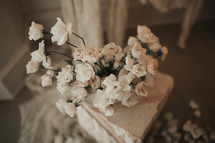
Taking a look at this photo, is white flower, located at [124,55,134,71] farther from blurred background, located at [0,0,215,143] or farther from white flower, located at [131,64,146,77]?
blurred background, located at [0,0,215,143]

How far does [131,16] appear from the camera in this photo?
1945mm

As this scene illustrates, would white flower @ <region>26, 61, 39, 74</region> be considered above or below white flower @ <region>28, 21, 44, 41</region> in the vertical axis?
below

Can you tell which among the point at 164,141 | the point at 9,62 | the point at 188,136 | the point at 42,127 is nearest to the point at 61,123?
the point at 42,127

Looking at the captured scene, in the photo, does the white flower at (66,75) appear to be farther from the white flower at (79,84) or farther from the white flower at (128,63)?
the white flower at (128,63)

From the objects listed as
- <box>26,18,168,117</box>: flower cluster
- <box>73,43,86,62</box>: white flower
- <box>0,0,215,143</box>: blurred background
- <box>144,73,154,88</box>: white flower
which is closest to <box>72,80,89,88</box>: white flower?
<box>26,18,168,117</box>: flower cluster

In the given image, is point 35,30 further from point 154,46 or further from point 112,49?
point 154,46

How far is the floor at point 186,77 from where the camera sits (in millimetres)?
1367

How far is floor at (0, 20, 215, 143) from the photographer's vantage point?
53.8 inches

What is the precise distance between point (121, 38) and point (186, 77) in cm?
67

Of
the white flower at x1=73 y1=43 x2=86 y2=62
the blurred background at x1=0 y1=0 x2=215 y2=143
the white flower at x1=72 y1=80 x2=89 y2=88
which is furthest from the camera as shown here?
the blurred background at x1=0 y1=0 x2=215 y2=143

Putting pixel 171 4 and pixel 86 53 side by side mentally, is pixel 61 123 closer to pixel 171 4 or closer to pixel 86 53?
pixel 86 53

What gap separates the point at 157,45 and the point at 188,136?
722 millimetres

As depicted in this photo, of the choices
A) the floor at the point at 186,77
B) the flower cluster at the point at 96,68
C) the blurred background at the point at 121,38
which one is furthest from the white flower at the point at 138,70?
the floor at the point at 186,77

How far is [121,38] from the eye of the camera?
5.10 feet
